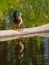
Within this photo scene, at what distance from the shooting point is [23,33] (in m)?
10.4

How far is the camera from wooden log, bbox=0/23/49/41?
989cm

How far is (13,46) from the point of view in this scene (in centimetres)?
841

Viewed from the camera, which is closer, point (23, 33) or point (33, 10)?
point (23, 33)

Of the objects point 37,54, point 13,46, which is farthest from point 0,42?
point 37,54

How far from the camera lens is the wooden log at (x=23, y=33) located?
9892 mm

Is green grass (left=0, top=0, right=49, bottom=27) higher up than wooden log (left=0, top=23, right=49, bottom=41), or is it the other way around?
green grass (left=0, top=0, right=49, bottom=27)

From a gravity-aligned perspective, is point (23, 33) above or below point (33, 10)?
below

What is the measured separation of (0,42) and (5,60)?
2.55 meters

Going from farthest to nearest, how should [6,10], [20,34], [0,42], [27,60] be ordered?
1. [6,10]
2. [20,34]
3. [0,42]
4. [27,60]

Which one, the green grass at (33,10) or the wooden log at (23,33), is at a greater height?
the green grass at (33,10)

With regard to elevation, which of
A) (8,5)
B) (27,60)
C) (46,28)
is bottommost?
(27,60)

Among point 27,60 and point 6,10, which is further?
point 6,10

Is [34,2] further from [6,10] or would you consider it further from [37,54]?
[37,54]

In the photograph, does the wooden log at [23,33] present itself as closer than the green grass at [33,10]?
Yes
